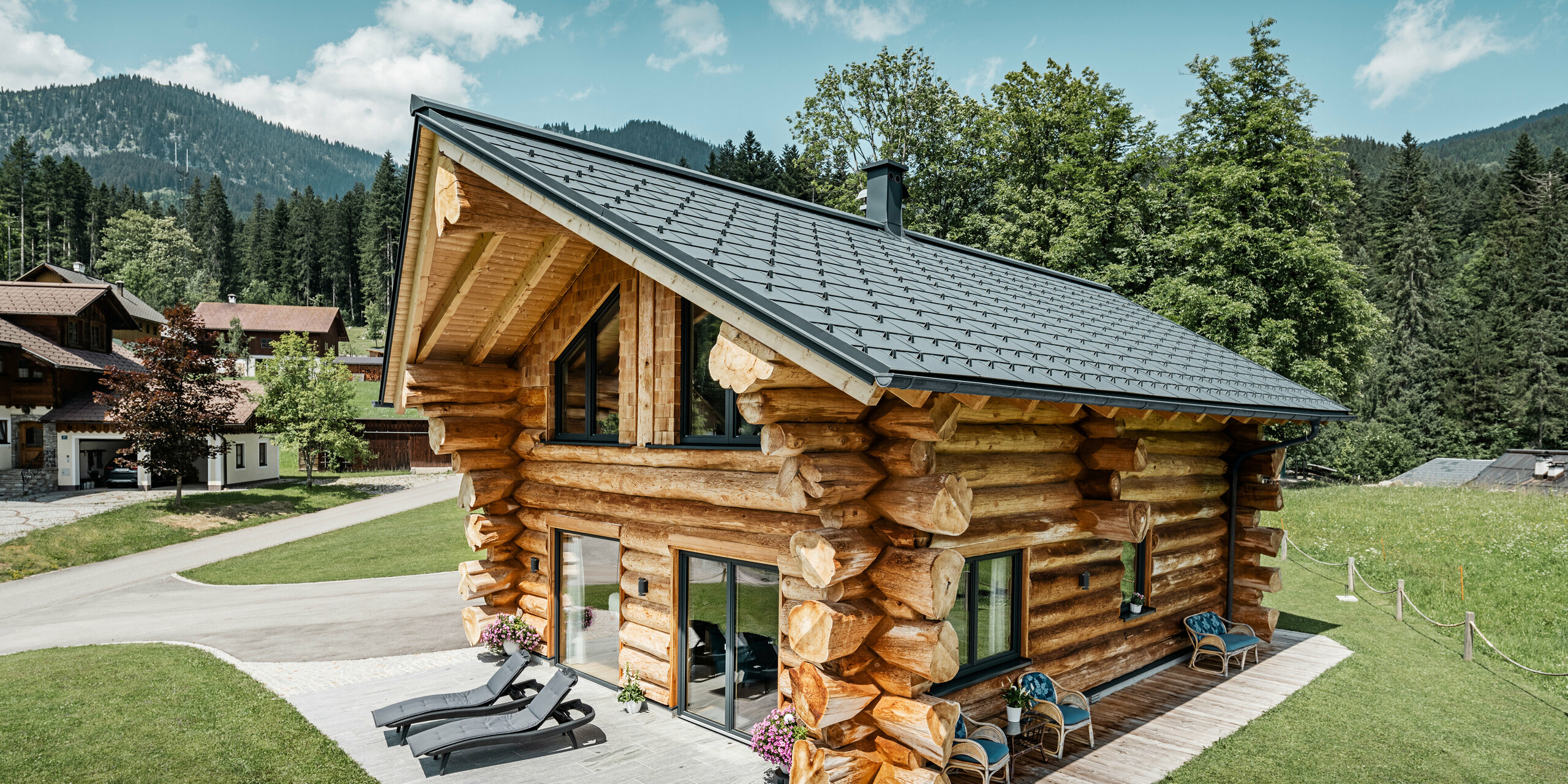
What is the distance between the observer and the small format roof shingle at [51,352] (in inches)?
1173

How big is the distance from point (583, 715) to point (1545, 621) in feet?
49.1

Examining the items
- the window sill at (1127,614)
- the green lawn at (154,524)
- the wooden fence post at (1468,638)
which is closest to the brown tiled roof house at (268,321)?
the green lawn at (154,524)

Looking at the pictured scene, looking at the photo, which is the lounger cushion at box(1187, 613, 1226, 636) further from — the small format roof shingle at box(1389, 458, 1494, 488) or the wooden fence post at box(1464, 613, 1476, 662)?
the small format roof shingle at box(1389, 458, 1494, 488)

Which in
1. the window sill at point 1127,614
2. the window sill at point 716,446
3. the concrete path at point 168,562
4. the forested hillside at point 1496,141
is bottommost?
the concrete path at point 168,562

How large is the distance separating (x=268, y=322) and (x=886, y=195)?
67.3 m

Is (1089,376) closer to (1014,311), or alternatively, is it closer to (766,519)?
(1014,311)

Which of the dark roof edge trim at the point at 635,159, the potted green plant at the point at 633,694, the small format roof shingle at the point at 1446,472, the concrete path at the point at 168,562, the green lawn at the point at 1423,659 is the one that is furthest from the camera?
the small format roof shingle at the point at 1446,472

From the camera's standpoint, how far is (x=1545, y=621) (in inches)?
486

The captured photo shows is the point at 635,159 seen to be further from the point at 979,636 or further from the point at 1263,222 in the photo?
the point at 1263,222

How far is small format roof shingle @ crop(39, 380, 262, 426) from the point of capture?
29.5 metres

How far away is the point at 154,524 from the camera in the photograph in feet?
77.9

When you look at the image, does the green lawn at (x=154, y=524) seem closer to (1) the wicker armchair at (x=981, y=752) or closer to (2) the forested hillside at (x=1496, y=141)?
(1) the wicker armchair at (x=981, y=752)

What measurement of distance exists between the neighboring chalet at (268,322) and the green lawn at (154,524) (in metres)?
35.5

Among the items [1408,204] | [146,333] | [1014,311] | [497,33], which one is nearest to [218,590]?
[497,33]
